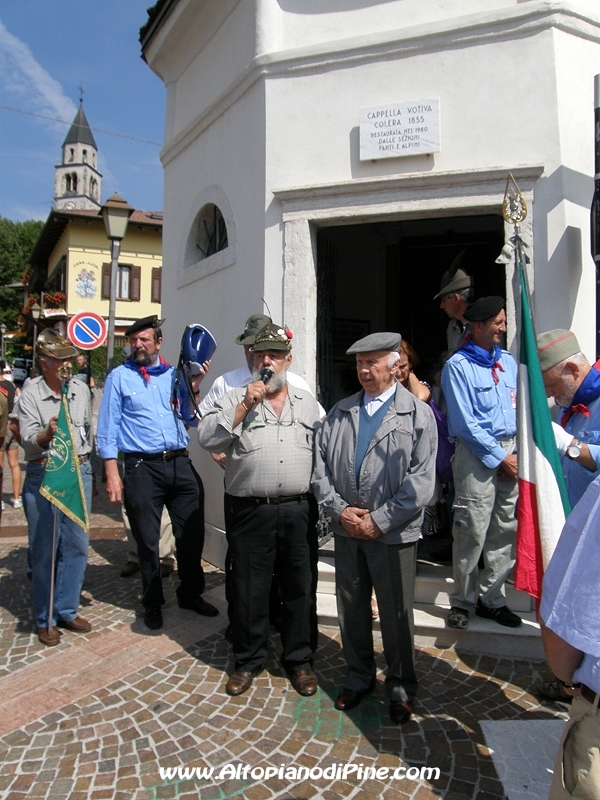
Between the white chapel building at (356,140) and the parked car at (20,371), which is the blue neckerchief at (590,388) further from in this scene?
the parked car at (20,371)

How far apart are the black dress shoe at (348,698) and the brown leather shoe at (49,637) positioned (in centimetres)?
195

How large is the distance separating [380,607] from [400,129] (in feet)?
11.3

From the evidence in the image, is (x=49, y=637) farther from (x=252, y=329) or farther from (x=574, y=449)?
(x=574, y=449)

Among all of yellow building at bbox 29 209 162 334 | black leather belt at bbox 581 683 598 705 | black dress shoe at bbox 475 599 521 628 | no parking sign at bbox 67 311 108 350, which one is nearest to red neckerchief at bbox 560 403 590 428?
black dress shoe at bbox 475 599 521 628

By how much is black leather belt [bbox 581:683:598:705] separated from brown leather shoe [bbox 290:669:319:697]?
6.49ft

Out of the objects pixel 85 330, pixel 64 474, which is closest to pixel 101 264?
pixel 85 330

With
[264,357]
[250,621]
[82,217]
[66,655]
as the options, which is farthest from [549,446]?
[82,217]

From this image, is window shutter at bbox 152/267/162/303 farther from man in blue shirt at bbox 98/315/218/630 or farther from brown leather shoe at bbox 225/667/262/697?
brown leather shoe at bbox 225/667/262/697

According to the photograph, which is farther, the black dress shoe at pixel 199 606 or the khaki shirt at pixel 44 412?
the black dress shoe at pixel 199 606

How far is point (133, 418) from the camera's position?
421 cm

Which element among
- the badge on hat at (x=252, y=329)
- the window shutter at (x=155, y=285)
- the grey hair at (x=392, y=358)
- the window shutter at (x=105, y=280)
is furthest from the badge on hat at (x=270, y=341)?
the window shutter at (x=155, y=285)

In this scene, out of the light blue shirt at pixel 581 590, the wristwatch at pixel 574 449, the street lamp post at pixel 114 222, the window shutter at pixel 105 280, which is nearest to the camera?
the light blue shirt at pixel 581 590

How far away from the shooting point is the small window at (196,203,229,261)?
240 inches

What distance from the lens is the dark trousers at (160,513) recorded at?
413cm
